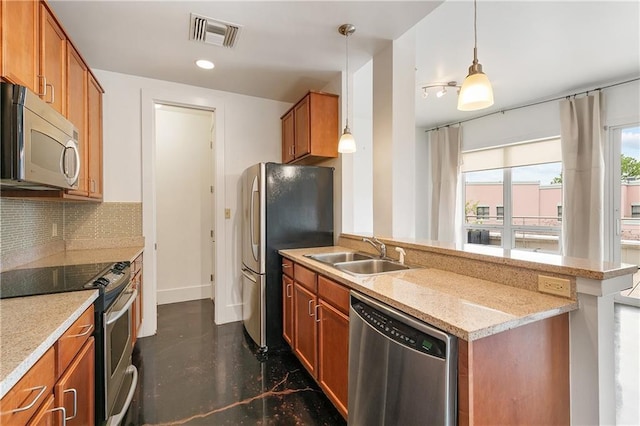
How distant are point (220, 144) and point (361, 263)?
2174 mm

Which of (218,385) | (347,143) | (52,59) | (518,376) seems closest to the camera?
(518,376)

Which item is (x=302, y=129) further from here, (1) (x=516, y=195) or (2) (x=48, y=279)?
(1) (x=516, y=195)

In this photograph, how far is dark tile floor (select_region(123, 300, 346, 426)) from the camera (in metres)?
1.82

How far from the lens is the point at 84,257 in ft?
7.59

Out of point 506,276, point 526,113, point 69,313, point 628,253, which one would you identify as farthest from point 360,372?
point 526,113

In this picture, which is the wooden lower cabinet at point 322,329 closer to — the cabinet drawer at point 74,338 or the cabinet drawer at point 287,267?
the cabinet drawer at point 287,267

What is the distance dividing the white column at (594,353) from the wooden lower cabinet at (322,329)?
39.2 inches

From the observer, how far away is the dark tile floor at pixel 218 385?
5.97 ft

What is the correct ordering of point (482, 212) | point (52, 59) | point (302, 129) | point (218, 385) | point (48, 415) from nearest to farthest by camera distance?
point (48, 415), point (52, 59), point (218, 385), point (302, 129), point (482, 212)

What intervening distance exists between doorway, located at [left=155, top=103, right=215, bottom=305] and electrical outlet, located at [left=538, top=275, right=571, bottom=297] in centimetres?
361

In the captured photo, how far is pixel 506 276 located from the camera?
1.45 m

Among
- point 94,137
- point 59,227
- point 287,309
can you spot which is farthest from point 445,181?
point 59,227

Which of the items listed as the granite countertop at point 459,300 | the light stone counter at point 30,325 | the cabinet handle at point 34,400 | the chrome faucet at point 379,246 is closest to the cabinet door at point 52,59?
the light stone counter at point 30,325

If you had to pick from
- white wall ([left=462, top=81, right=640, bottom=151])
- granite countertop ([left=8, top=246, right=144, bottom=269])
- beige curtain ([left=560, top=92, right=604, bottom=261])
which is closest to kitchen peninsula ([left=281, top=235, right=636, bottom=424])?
granite countertop ([left=8, top=246, right=144, bottom=269])
